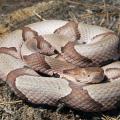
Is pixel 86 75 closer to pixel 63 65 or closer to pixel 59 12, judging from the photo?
pixel 63 65

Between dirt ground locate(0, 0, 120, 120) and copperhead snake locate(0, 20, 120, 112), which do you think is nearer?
copperhead snake locate(0, 20, 120, 112)

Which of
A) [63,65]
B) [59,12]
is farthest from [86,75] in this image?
[59,12]

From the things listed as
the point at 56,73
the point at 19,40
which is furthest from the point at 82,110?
the point at 19,40

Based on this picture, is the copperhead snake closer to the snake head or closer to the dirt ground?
the snake head

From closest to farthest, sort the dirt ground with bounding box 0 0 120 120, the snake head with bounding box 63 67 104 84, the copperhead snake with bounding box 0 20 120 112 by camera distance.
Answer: the copperhead snake with bounding box 0 20 120 112 < the snake head with bounding box 63 67 104 84 < the dirt ground with bounding box 0 0 120 120

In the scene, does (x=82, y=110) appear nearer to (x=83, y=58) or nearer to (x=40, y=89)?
(x=40, y=89)

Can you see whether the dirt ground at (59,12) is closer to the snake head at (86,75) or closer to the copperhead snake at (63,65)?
the copperhead snake at (63,65)

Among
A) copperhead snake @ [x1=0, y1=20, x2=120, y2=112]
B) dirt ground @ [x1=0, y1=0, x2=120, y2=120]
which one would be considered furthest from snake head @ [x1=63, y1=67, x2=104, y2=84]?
dirt ground @ [x1=0, y1=0, x2=120, y2=120]

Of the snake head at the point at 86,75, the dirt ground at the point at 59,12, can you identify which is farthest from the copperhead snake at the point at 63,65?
the dirt ground at the point at 59,12

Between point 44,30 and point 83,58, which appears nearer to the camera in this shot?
point 83,58
